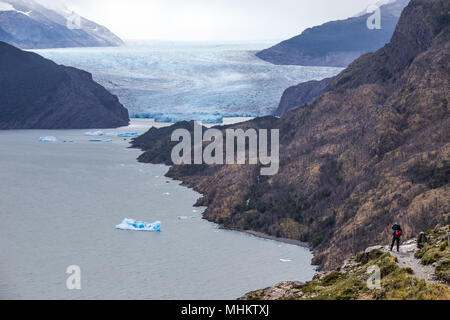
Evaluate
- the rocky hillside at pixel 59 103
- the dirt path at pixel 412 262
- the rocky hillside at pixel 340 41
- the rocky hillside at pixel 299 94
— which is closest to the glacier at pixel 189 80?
the rocky hillside at pixel 299 94

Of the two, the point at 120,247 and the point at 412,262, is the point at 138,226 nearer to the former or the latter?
the point at 120,247

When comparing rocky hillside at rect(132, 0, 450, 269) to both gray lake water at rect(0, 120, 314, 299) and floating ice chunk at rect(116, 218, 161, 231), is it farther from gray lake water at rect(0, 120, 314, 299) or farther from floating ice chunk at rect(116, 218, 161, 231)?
floating ice chunk at rect(116, 218, 161, 231)

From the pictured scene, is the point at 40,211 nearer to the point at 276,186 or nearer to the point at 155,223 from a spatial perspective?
the point at 155,223

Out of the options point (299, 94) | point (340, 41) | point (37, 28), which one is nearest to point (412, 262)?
point (299, 94)

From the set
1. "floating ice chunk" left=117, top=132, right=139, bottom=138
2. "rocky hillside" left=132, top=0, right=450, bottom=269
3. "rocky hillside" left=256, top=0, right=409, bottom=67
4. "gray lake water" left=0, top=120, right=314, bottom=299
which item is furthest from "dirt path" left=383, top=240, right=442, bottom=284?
"rocky hillside" left=256, top=0, right=409, bottom=67

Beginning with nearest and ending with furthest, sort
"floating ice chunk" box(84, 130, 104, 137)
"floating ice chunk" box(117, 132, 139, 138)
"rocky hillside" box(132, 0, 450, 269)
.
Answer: "rocky hillside" box(132, 0, 450, 269)
"floating ice chunk" box(117, 132, 139, 138)
"floating ice chunk" box(84, 130, 104, 137)
